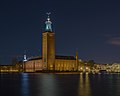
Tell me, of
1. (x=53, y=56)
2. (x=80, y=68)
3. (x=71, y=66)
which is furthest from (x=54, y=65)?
(x=80, y=68)

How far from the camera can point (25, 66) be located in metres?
182

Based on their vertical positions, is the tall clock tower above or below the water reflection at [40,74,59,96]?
above

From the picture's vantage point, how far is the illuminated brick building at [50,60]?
462 ft

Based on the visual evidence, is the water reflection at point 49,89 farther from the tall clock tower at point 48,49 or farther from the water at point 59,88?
the tall clock tower at point 48,49

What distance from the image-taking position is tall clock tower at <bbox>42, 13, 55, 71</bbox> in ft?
461

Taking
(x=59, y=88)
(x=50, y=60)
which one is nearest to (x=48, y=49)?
(x=50, y=60)

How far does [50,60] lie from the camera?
462 feet

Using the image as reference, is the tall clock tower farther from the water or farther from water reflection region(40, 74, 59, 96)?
water reflection region(40, 74, 59, 96)

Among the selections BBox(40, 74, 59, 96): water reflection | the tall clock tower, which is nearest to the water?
BBox(40, 74, 59, 96): water reflection

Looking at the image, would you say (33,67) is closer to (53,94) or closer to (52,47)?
(52,47)

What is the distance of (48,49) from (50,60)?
475 centimetres

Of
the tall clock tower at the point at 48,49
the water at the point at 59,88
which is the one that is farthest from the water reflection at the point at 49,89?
the tall clock tower at the point at 48,49

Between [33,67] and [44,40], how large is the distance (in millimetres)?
25134

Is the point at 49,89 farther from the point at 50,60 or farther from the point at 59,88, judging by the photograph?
the point at 50,60
